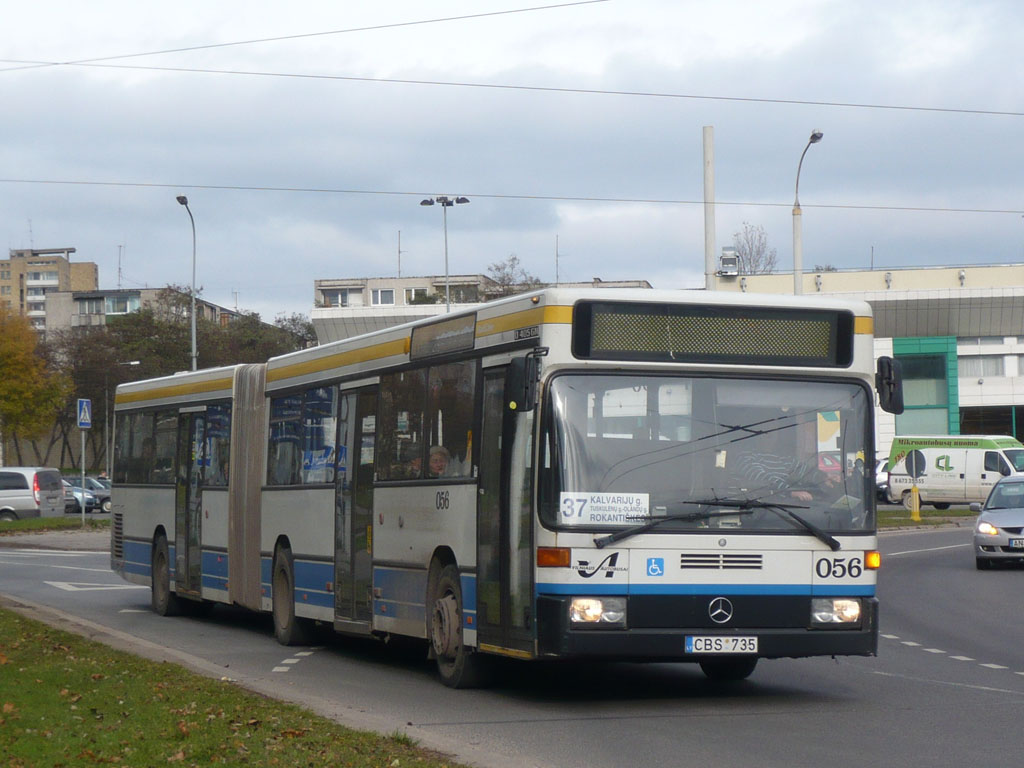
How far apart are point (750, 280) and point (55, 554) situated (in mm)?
59000

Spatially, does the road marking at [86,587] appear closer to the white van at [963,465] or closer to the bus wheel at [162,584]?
the bus wheel at [162,584]

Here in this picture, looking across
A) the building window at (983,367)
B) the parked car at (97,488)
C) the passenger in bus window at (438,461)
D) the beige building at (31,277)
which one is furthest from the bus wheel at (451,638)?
the beige building at (31,277)

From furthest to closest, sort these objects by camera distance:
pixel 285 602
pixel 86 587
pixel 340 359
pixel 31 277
Answer: 1. pixel 31 277
2. pixel 86 587
3. pixel 285 602
4. pixel 340 359

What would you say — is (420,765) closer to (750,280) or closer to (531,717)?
(531,717)

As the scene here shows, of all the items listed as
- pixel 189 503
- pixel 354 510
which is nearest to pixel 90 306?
pixel 189 503

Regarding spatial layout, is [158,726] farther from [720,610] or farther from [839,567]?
[839,567]

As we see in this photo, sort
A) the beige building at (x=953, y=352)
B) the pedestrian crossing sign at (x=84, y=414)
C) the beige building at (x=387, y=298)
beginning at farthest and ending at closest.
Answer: the beige building at (x=387, y=298) < the beige building at (x=953, y=352) < the pedestrian crossing sign at (x=84, y=414)

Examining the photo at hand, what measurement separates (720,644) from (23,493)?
41.2 metres

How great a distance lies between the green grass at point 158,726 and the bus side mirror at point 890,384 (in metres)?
4.31

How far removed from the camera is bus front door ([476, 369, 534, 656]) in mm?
10805

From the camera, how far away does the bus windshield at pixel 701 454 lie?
10578mm

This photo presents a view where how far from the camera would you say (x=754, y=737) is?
9.54 metres

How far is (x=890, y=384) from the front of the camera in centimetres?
1111

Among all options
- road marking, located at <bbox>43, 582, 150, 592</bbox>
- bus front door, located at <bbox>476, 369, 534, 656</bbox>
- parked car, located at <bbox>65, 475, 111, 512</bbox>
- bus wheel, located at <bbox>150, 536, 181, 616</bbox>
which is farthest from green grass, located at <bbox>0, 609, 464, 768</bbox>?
parked car, located at <bbox>65, 475, 111, 512</bbox>
